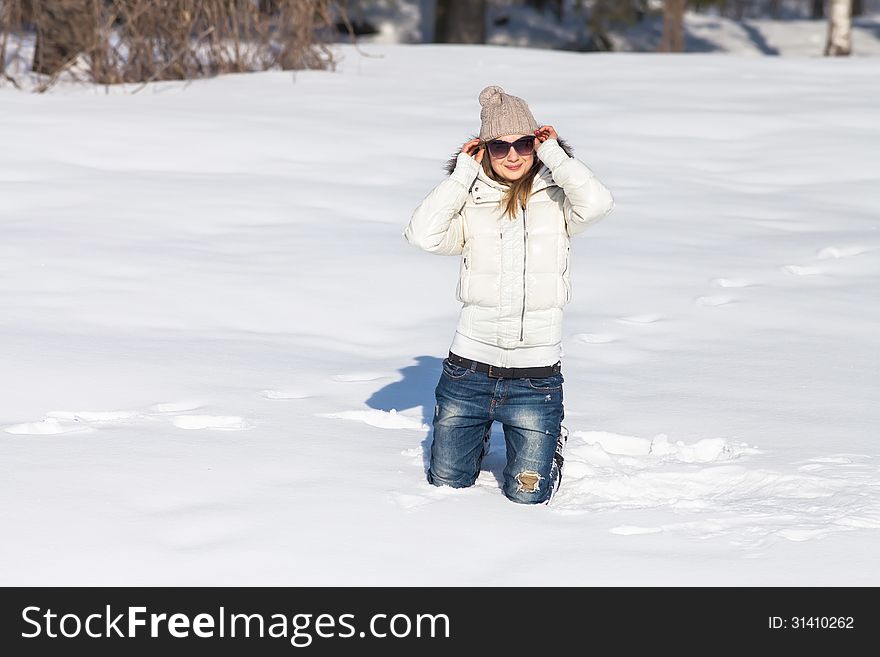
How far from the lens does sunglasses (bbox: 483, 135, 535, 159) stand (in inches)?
145

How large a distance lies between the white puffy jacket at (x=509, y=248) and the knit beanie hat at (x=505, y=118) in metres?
0.10

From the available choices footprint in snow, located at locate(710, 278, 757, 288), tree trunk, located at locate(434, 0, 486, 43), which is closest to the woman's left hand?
footprint in snow, located at locate(710, 278, 757, 288)

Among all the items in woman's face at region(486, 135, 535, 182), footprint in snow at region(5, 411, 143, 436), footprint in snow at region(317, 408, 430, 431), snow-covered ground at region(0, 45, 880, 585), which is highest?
woman's face at region(486, 135, 535, 182)

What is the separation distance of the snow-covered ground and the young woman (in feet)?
0.50

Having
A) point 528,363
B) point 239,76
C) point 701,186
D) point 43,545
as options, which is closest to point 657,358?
point 528,363

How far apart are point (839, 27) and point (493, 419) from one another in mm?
14528

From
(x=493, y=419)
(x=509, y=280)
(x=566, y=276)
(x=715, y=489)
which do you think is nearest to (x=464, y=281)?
(x=509, y=280)

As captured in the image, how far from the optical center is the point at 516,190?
148 inches

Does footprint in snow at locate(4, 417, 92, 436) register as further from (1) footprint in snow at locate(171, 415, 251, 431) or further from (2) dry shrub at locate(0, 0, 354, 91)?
(2) dry shrub at locate(0, 0, 354, 91)

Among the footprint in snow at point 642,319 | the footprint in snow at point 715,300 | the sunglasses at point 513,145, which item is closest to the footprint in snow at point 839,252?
the footprint in snow at point 715,300

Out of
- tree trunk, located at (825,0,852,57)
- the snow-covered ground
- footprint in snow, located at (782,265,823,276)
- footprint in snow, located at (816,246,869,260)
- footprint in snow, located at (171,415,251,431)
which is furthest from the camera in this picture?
tree trunk, located at (825,0,852,57)
